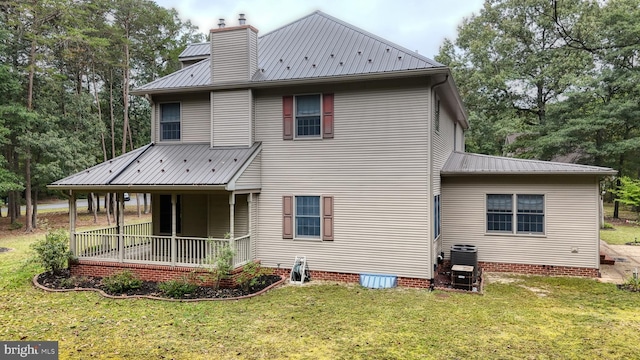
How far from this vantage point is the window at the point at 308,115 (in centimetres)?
1108

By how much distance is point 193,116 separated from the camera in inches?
490

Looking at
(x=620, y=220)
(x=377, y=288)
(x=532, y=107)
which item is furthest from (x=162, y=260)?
(x=620, y=220)

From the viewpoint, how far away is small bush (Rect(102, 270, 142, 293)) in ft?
31.6


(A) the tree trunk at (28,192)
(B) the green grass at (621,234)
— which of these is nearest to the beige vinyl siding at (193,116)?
(A) the tree trunk at (28,192)

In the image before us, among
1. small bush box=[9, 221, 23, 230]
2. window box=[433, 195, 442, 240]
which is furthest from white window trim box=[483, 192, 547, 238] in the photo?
small bush box=[9, 221, 23, 230]

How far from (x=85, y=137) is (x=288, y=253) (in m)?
20.7

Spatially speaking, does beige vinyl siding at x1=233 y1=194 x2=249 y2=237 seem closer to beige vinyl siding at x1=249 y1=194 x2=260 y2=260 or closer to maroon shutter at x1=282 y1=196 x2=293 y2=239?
beige vinyl siding at x1=249 y1=194 x2=260 y2=260

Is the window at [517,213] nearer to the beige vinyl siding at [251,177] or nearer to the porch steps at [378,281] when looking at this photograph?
the porch steps at [378,281]

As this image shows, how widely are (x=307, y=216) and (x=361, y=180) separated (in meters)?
1.92

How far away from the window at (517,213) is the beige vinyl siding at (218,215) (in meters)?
8.38

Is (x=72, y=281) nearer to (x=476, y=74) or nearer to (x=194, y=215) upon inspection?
(x=194, y=215)

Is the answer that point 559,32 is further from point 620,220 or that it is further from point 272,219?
point 272,219

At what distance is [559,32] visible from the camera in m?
25.2

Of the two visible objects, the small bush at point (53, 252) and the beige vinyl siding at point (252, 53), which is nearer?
the small bush at point (53, 252)
